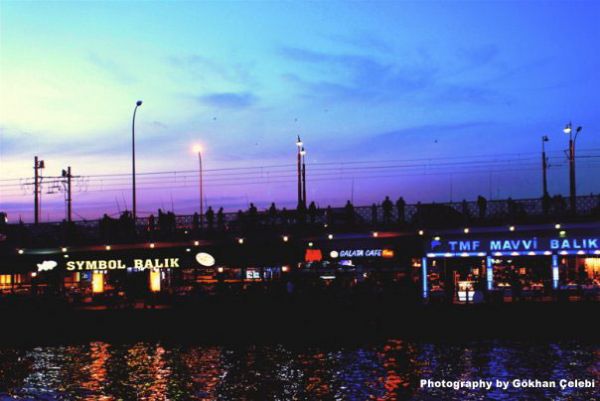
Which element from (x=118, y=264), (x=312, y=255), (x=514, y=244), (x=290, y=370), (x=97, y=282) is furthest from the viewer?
(x=97, y=282)

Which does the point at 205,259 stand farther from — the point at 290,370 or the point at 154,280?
the point at 290,370

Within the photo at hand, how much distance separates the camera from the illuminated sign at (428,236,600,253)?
44.8 metres

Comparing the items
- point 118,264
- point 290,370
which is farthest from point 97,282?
point 290,370

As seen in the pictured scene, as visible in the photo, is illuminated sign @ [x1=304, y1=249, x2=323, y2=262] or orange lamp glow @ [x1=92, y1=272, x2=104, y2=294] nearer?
illuminated sign @ [x1=304, y1=249, x2=323, y2=262]

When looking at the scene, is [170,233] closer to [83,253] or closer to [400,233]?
[83,253]

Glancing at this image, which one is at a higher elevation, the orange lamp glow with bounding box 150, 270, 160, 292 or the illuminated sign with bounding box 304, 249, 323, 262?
the illuminated sign with bounding box 304, 249, 323, 262

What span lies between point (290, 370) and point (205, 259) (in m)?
20.0

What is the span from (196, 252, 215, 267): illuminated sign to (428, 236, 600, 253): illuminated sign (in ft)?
43.6

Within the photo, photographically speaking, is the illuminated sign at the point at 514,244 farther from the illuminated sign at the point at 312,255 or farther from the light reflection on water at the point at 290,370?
the light reflection on water at the point at 290,370

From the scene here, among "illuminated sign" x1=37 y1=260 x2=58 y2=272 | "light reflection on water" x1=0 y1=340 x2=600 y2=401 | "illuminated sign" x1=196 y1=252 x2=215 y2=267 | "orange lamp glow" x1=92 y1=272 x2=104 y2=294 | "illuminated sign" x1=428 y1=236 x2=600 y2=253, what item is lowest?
"light reflection on water" x1=0 y1=340 x2=600 y2=401

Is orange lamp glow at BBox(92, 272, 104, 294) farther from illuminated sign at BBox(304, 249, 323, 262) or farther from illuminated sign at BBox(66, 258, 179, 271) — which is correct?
illuminated sign at BBox(304, 249, 323, 262)

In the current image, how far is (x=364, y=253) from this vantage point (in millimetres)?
49375

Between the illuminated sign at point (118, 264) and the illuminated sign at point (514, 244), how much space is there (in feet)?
53.6

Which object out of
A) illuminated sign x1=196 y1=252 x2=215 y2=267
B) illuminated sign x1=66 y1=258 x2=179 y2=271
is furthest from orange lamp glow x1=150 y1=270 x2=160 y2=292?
illuminated sign x1=196 y1=252 x2=215 y2=267
